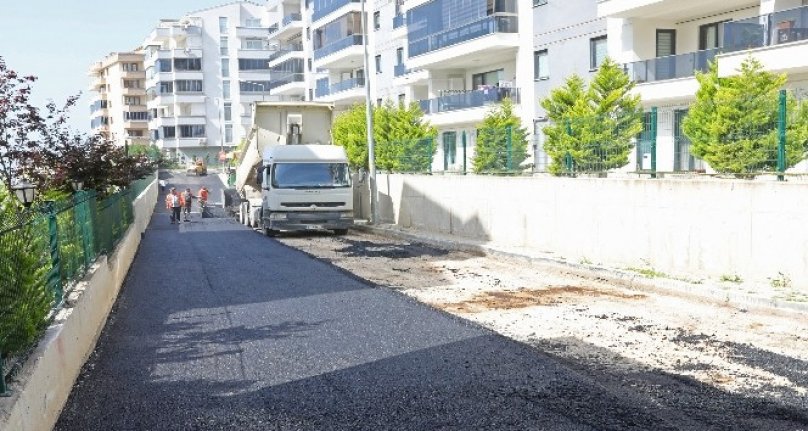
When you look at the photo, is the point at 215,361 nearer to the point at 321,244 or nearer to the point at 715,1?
the point at 321,244

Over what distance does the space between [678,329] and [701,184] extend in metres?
4.07

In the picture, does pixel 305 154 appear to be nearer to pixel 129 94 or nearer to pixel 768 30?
pixel 768 30

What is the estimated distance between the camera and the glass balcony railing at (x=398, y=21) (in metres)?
44.7

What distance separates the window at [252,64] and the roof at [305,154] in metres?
75.3

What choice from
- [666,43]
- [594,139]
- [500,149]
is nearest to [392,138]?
[666,43]

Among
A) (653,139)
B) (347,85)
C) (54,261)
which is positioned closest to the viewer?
(54,261)

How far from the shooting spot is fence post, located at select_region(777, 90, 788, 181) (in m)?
11.3

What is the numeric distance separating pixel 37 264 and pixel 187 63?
3716 inches

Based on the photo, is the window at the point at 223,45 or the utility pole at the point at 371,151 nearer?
the utility pole at the point at 371,151

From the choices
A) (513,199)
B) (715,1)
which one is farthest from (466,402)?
(715,1)

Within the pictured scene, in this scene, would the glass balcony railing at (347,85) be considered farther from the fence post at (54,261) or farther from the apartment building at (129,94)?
the apartment building at (129,94)

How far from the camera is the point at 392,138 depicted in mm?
30062

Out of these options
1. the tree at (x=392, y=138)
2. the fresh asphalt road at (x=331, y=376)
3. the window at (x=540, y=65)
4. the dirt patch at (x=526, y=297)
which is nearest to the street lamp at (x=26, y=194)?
the fresh asphalt road at (x=331, y=376)

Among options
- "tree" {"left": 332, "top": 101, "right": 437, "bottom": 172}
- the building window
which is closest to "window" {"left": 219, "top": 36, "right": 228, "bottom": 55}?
the building window
